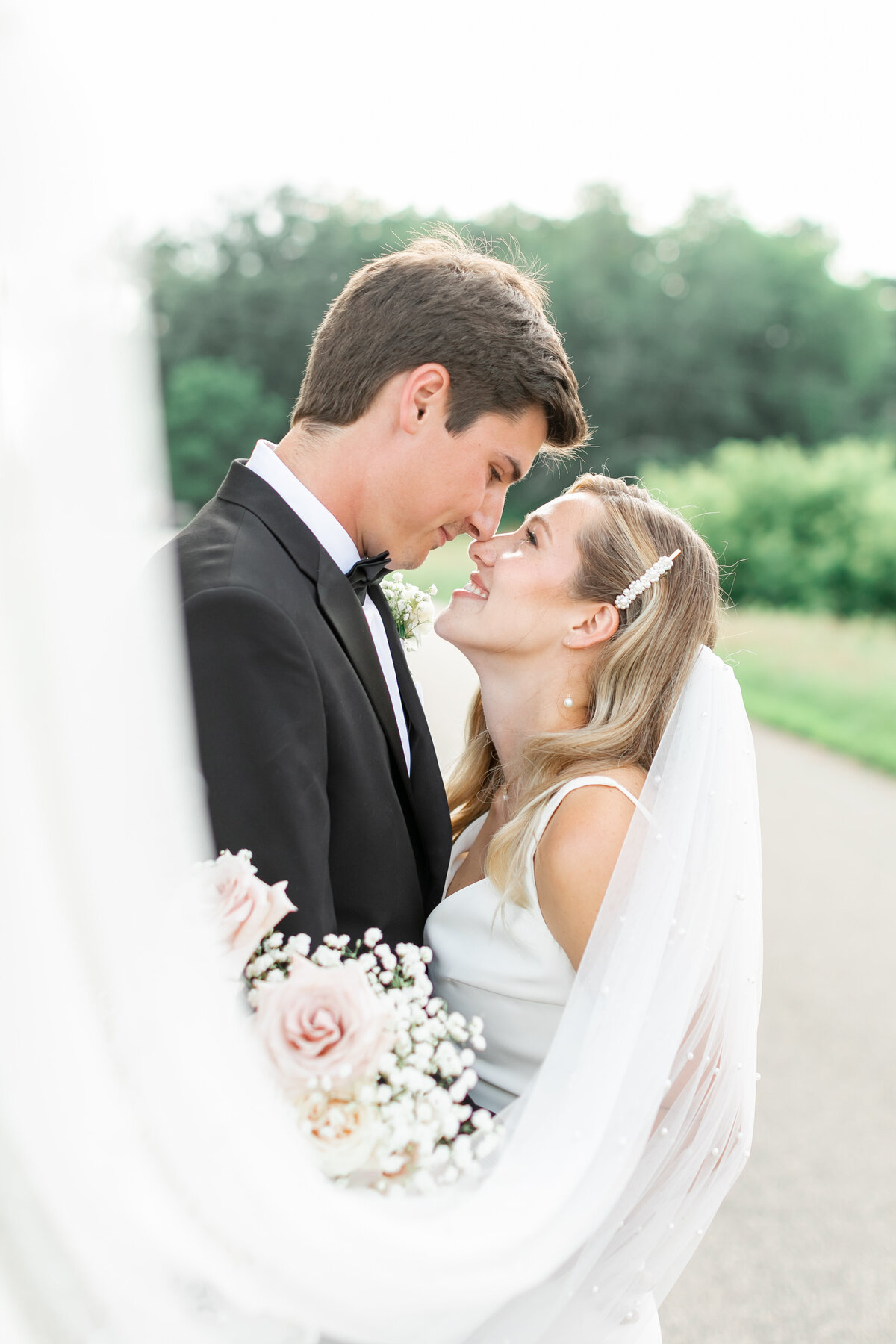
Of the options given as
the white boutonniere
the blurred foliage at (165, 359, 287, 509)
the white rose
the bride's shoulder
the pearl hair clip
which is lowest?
the blurred foliage at (165, 359, 287, 509)

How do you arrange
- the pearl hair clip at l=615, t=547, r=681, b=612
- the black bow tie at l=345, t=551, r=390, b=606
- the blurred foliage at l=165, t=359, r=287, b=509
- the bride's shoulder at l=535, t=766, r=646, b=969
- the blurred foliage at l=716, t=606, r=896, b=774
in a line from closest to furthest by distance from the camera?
1. the bride's shoulder at l=535, t=766, r=646, b=969
2. the black bow tie at l=345, t=551, r=390, b=606
3. the pearl hair clip at l=615, t=547, r=681, b=612
4. the blurred foliage at l=716, t=606, r=896, b=774
5. the blurred foliage at l=165, t=359, r=287, b=509

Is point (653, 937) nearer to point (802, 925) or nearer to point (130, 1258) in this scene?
point (130, 1258)

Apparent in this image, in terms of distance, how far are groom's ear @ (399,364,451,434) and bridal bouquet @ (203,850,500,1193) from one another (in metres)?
1.08

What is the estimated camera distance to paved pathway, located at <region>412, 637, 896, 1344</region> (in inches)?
132

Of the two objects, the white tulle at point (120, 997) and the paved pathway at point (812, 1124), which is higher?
the white tulle at point (120, 997)

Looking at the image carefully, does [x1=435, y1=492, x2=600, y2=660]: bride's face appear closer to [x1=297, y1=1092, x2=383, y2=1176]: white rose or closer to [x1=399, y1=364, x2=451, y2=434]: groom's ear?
[x1=399, y1=364, x2=451, y2=434]: groom's ear

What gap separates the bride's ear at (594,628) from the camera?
2.56 m

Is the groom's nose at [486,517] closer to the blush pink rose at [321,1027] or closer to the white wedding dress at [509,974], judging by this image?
the white wedding dress at [509,974]

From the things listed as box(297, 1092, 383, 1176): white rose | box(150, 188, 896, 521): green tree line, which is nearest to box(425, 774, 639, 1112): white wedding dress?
box(297, 1092, 383, 1176): white rose

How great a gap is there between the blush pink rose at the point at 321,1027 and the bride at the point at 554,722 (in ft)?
2.52

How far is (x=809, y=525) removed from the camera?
23266 millimetres

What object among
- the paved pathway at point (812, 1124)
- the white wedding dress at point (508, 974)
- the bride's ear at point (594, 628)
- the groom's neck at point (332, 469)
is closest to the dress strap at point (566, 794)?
the white wedding dress at point (508, 974)

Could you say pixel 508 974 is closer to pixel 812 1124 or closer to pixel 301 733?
pixel 301 733

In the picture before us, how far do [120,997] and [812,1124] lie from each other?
3970 mm
